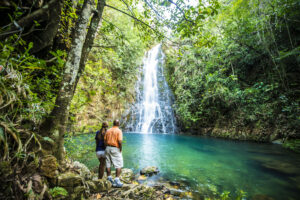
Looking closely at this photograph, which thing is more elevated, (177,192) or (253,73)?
(253,73)

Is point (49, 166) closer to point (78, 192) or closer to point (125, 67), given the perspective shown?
point (78, 192)

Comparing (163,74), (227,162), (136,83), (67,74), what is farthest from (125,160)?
(163,74)

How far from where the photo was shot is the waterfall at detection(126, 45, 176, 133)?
56.5 feet

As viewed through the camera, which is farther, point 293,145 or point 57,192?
point 293,145

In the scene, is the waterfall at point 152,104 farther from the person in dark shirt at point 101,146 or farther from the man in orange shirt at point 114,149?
the man in orange shirt at point 114,149

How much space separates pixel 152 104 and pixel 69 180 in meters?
17.1

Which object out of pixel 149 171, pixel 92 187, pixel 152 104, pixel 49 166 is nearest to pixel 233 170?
pixel 149 171

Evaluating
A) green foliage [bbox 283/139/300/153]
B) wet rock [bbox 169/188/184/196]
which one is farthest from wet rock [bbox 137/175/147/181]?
A: green foliage [bbox 283/139/300/153]

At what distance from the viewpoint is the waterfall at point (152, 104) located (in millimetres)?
17225


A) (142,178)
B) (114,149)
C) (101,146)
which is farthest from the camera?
(142,178)

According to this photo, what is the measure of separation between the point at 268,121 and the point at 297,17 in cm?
664

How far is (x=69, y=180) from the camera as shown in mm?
2141

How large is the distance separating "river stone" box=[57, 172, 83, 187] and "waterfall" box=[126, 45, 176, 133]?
1482cm

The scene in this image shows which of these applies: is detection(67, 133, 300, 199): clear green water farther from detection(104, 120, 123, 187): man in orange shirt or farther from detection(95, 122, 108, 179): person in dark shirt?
detection(104, 120, 123, 187): man in orange shirt
